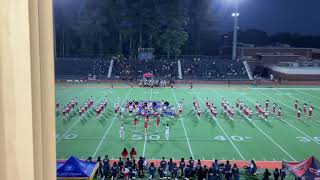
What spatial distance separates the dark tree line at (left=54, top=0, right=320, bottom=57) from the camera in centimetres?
2908

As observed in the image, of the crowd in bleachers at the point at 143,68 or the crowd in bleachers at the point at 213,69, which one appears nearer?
the crowd in bleachers at the point at 143,68

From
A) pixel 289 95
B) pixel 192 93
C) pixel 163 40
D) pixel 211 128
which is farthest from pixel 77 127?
pixel 163 40

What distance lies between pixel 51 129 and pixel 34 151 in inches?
3.3

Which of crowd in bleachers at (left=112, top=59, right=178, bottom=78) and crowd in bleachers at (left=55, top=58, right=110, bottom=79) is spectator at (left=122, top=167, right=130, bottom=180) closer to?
crowd in bleachers at (left=55, top=58, right=110, bottom=79)

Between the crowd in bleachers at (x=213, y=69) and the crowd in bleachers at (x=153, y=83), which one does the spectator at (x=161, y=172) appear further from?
the crowd in bleachers at (x=213, y=69)

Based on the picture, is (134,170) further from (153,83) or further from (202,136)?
(153,83)

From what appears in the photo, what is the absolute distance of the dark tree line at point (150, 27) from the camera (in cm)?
2908

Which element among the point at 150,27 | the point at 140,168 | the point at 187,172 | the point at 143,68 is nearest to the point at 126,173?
the point at 140,168

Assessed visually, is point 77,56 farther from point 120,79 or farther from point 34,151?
point 34,151

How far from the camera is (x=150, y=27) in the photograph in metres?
30.7

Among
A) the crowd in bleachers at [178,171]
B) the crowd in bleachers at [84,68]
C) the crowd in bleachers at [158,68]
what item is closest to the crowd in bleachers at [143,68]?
the crowd in bleachers at [158,68]

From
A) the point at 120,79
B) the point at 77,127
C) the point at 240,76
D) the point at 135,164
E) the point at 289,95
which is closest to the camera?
the point at 135,164

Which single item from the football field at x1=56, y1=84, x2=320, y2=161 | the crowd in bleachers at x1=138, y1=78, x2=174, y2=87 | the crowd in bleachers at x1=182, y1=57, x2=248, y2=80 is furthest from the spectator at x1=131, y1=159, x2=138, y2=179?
the crowd in bleachers at x1=182, y1=57, x2=248, y2=80

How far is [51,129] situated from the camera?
914 mm
